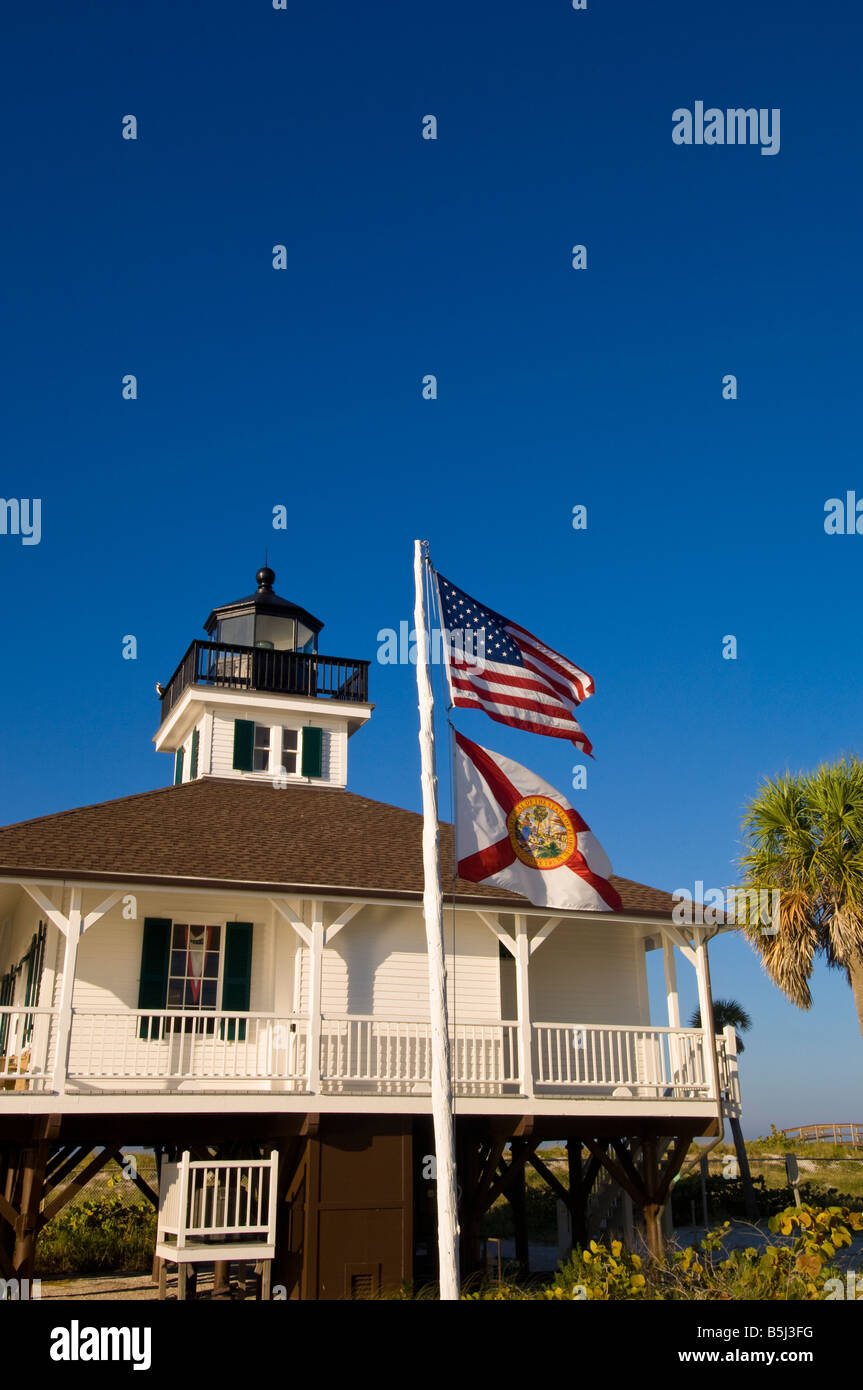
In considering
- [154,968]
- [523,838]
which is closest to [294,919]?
[154,968]

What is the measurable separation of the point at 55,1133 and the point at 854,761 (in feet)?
46.1

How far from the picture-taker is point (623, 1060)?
57.4ft

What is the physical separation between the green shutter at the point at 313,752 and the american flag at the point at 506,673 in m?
12.1

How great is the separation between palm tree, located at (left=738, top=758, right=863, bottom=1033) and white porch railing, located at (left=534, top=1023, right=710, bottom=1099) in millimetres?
2808

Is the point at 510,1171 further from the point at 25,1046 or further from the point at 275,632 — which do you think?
the point at 275,632

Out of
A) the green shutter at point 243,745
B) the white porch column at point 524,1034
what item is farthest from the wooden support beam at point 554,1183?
the green shutter at point 243,745

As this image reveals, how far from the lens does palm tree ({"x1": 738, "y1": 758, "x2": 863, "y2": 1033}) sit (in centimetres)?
1975

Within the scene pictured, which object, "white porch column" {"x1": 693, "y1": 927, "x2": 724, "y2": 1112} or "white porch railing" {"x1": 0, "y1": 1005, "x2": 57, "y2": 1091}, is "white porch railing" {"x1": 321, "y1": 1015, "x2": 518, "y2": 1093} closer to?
"white porch column" {"x1": 693, "y1": 927, "x2": 724, "y2": 1112}

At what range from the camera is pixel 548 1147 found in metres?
40.1

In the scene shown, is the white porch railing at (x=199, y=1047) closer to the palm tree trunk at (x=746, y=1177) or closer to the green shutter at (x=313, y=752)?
the green shutter at (x=313, y=752)

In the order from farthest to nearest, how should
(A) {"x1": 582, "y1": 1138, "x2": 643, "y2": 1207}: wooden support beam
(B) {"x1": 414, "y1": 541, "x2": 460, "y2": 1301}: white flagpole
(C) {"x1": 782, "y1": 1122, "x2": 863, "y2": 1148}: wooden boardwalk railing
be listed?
1. (C) {"x1": 782, "y1": 1122, "x2": 863, "y2": 1148}: wooden boardwalk railing
2. (A) {"x1": 582, "y1": 1138, "x2": 643, "y2": 1207}: wooden support beam
3. (B) {"x1": 414, "y1": 541, "x2": 460, "y2": 1301}: white flagpole

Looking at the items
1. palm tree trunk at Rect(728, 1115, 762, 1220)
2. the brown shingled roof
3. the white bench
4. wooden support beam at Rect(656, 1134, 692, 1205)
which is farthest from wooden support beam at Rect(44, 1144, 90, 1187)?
palm tree trunk at Rect(728, 1115, 762, 1220)
